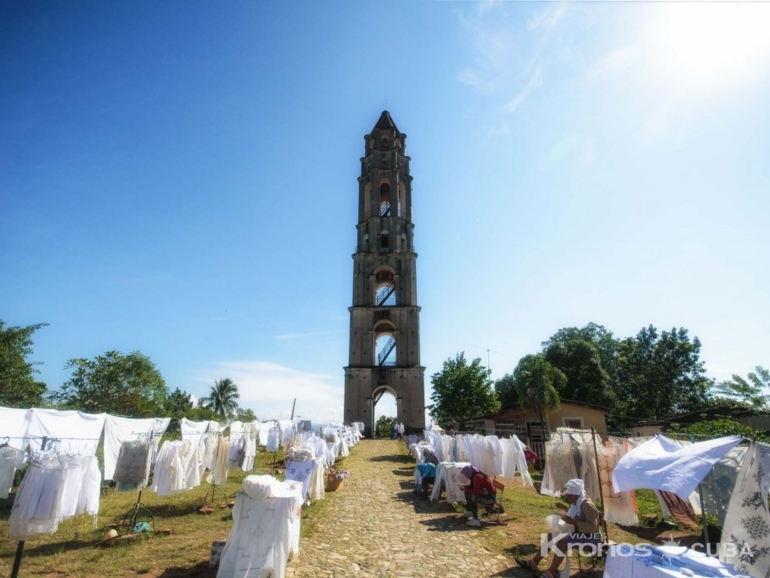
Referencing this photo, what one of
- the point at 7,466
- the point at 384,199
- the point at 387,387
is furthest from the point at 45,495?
the point at 384,199

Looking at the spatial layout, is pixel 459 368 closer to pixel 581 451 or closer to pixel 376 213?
pixel 581 451

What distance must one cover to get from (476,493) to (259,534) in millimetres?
5726

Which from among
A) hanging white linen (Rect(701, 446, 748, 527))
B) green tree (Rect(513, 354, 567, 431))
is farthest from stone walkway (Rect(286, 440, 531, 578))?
green tree (Rect(513, 354, 567, 431))

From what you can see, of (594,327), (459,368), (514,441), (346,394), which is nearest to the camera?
(514,441)

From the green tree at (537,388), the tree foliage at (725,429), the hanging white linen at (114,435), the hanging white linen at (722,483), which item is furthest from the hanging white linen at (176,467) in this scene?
the green tree at (537,388)

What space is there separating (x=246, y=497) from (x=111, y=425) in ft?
37.8

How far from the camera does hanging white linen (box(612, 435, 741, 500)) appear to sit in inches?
193

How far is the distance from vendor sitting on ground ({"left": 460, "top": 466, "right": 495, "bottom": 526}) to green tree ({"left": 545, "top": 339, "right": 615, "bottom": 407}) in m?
30.2

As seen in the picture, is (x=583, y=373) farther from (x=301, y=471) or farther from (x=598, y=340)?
(x=301, y=471)

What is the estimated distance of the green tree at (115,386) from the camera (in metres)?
32.2

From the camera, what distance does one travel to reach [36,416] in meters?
12.0

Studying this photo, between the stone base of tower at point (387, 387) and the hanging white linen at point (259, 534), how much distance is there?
2602 centimetres

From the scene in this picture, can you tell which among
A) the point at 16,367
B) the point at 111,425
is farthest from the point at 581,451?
the point at 16,367

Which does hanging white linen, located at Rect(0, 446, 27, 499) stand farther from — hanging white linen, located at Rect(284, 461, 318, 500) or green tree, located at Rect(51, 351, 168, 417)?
green tree, located at Rect(51, 351, 168, 417)
